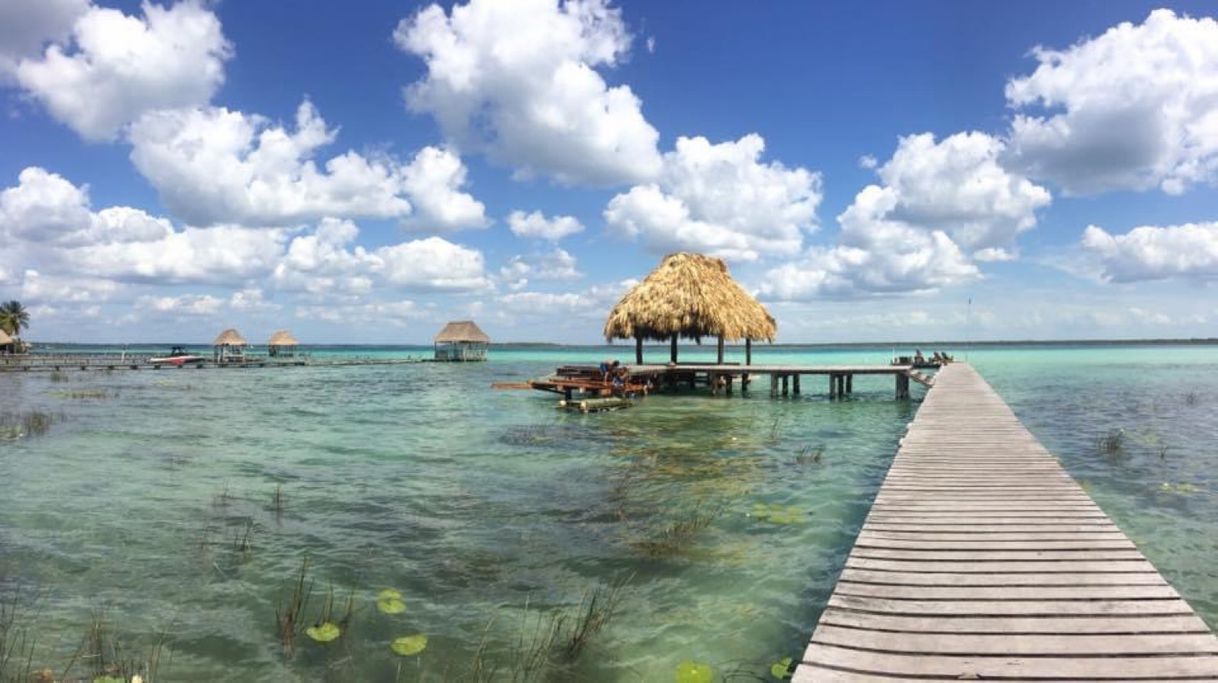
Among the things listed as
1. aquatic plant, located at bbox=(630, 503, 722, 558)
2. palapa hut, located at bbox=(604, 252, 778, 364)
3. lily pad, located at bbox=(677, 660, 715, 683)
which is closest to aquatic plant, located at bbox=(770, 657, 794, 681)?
lily pad, located at bbox=(677, 660, 715, 683)

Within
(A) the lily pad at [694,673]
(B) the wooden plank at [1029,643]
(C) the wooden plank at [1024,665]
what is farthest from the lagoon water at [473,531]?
(C) the wooden plank at [1024,665]

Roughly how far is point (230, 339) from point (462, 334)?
741 inches

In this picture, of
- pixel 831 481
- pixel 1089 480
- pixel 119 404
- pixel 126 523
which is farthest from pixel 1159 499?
pixel 119 404

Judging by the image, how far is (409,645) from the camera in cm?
484

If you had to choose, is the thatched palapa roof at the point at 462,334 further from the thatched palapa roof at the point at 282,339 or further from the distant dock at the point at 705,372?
the distant dock at the point at 705,372

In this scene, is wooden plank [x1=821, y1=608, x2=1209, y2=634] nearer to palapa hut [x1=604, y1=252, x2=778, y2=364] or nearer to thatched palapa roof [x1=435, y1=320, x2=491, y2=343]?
palapa hut [x1=604, y1=252, x2=778, y2=364]

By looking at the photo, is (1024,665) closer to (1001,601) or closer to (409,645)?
(1001,601)

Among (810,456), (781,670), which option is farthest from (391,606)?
(810,456)

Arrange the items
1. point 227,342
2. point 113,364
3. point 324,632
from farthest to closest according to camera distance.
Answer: point 227,342 → point 113,364 → point 324,632

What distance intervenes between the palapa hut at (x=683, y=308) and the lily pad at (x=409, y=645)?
2221cm

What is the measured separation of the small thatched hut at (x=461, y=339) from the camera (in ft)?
209

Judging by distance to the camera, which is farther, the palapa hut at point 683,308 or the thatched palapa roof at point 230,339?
the thatched palapa roof at point 230,339

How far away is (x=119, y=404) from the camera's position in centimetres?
2219

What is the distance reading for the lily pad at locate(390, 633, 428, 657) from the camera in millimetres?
4762
